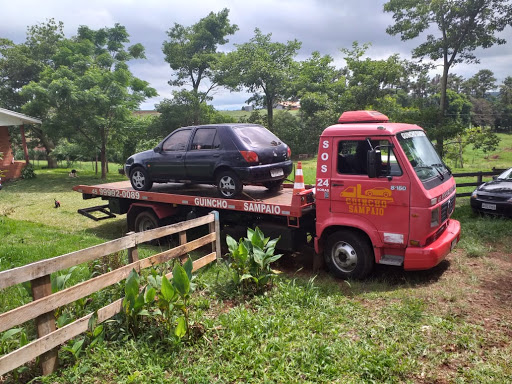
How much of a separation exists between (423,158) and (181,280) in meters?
3.73

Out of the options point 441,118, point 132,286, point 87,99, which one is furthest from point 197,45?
point 132,286

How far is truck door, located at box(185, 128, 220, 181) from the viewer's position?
6863mm

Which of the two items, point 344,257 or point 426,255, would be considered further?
point 344,257

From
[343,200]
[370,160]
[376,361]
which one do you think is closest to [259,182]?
[343,200]

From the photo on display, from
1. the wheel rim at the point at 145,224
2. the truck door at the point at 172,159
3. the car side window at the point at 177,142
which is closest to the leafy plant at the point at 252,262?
the truck door at the point at 172,159

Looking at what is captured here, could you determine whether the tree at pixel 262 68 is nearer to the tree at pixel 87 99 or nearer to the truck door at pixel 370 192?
the tree at pixel 87 99

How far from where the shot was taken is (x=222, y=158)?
6680 mm

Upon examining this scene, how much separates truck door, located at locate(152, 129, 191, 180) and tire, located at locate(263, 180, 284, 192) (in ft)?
5.47

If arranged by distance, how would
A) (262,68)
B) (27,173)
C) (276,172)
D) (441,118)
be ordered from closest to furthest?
(276,172)
(441,118)
(27,173)
(262,68)

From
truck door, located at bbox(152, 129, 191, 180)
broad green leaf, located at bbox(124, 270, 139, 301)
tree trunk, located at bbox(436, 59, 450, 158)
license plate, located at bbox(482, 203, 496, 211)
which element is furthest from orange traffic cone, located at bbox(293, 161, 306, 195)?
tree trunk, located at bbox(436, 59, 450, 158)

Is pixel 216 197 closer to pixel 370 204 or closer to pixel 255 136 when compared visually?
pixel 255 136

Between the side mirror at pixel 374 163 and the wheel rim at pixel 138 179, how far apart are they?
4.96m

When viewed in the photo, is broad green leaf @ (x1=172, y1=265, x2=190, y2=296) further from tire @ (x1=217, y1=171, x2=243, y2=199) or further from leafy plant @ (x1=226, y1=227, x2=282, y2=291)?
tire @ (x1=217, y1=171, x2=243, y2=199)

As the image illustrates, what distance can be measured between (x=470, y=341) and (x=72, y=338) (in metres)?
3.73
